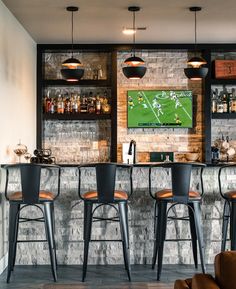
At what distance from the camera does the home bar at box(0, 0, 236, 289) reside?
5098 mm

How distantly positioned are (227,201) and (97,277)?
55.8 inches

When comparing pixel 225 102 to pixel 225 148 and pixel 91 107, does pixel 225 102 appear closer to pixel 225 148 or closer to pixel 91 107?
pixel 225 148

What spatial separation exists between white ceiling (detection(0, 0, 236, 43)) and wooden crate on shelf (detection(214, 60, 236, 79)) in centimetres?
31

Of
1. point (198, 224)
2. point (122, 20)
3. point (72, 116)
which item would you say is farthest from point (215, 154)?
point (198, 224)

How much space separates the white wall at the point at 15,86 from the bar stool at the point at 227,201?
223 centimetres

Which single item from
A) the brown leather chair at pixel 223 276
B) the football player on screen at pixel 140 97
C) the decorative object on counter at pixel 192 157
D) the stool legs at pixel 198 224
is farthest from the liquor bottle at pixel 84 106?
the brown leather chair at pixel 223 276

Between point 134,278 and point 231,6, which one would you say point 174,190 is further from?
point 231,6

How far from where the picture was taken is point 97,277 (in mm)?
5238

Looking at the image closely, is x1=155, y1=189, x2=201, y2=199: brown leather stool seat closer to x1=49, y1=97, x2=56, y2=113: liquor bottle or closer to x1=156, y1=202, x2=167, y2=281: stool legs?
x1=156, y1=202, x2=167, y2=281: stool legs

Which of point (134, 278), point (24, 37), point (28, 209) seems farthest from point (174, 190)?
point (24, 37)

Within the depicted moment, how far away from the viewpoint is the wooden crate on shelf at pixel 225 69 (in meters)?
8.28

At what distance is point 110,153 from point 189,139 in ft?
4.00

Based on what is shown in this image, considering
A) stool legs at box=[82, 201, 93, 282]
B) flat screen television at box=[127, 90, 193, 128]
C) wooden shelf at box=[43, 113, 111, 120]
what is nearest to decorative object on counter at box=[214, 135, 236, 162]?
flat screen television at box=[127, 90, 193, 128]

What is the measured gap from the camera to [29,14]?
257 inches
